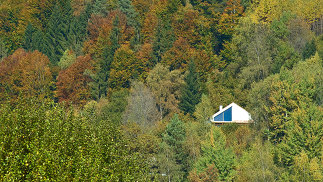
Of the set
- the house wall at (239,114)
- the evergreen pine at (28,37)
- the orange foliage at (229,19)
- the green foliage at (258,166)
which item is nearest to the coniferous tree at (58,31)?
the evergreen pine at (28,37)

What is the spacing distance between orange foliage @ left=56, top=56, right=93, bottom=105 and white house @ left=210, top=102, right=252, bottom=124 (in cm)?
2636

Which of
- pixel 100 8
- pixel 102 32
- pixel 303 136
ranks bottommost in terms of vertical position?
pixel 303 136

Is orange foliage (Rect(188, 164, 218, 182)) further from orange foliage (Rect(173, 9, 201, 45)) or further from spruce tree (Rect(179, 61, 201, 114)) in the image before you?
orange foliage (Rect(173, 9, 201, 45))

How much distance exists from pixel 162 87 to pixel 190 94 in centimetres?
476

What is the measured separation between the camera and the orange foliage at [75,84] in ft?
349

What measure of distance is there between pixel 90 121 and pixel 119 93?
5355 cm

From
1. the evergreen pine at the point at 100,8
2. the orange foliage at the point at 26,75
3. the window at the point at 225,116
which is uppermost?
the evergreen pine at the point at 100,8

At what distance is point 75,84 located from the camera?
108438 millimetres

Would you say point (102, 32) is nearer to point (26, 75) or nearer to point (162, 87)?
point (26, 75)

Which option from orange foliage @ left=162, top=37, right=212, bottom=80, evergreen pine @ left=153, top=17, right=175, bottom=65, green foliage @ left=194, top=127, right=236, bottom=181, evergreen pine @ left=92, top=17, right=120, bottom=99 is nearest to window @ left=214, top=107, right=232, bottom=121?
green foliage @ left=194, top=127, right=236, bottom=181

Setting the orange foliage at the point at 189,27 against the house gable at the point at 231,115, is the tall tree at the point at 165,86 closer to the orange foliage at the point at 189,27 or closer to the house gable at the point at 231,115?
Answer: the house gable at the point at 231,115

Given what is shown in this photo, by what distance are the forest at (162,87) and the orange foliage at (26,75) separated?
250 mm

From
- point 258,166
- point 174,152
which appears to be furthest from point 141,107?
point 258,166

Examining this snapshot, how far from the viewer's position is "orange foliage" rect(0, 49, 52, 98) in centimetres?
10656
